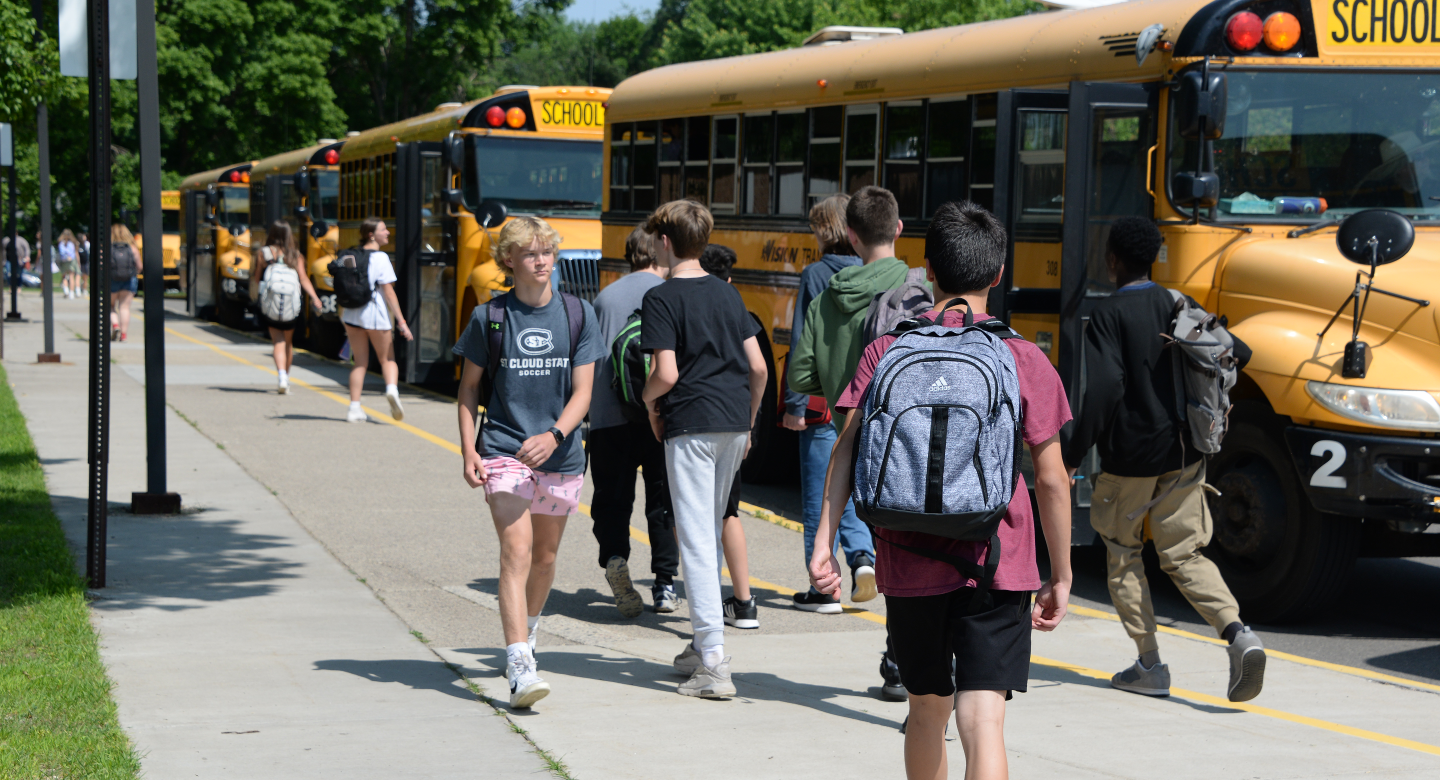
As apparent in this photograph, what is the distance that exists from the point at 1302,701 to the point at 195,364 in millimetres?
16830

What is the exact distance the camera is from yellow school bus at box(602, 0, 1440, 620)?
6.77 meters

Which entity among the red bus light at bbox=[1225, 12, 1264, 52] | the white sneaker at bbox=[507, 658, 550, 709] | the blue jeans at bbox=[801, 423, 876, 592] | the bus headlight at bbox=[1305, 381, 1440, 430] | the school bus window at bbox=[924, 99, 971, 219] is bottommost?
the white sneaker at bbox=[507, 658, 550, 709]

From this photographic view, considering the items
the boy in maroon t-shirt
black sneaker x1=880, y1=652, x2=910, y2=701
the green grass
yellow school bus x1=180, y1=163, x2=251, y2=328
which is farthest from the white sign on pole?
yellow school bus x1=180, y1=163, x2=251, y2=328

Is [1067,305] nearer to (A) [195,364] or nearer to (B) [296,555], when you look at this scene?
(B) [296,555]

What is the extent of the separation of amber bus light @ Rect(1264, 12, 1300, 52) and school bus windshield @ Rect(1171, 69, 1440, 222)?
13 cm

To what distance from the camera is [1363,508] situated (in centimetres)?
668

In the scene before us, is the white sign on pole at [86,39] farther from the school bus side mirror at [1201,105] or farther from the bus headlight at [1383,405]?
the bus headlight at [1383,405]

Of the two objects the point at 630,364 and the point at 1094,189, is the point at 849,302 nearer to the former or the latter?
the point at 630,364

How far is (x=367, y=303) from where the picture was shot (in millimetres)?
13883

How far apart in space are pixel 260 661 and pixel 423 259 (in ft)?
36.6

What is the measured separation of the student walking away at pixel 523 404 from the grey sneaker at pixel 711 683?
52cm

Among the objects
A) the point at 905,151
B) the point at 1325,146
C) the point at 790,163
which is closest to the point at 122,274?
the point at 790,163

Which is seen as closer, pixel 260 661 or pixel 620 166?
pixel 260 661

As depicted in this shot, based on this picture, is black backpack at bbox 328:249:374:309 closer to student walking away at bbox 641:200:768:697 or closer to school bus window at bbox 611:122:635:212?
school bus window at bbox 611:122:635:212
